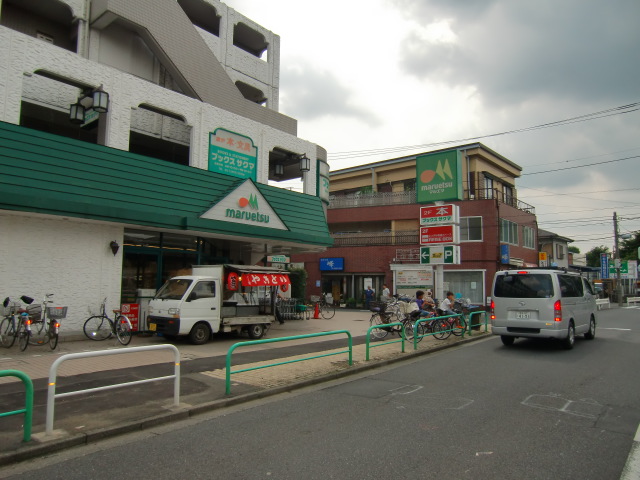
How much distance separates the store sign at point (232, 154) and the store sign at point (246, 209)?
1158 mm

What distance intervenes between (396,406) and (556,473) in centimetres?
261

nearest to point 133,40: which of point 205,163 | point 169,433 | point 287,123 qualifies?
point 205,163

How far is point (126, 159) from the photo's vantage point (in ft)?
42.9

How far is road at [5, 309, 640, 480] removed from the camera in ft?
14.5

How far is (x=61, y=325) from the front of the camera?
38.9 ft

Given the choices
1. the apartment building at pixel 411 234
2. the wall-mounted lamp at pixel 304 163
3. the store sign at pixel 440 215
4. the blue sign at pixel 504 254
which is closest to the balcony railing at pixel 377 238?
the apartment building at pixel 411 234

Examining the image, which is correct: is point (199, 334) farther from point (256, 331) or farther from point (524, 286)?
point (524, 286)

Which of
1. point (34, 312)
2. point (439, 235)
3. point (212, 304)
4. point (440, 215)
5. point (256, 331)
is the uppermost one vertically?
point (440, 215)

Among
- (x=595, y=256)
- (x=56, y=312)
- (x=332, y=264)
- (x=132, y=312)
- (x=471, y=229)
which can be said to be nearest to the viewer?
(x=56, y=312)

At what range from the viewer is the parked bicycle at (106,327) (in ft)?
38.3

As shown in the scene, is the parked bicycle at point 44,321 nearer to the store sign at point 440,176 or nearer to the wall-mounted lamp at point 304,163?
the wall-mounted lamp at point 304,163

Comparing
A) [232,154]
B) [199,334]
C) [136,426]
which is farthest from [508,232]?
[136,426]

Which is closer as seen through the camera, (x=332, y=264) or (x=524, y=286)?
(x=524, y=286)

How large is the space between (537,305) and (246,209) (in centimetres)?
946
